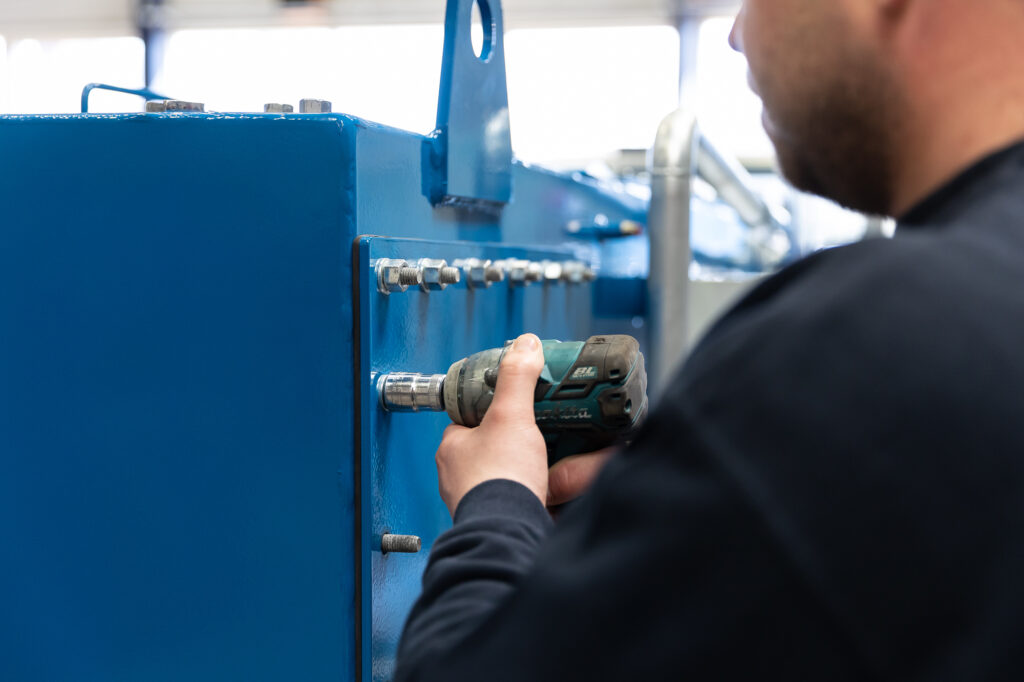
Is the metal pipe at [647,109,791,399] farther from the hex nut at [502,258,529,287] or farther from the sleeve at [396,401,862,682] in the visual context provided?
the sleeve at [396,401,862,682]

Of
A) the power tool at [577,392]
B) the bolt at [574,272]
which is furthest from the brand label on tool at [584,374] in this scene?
the bolt at [574,272]

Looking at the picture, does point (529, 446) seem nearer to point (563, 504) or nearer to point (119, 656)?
point (563, 504)

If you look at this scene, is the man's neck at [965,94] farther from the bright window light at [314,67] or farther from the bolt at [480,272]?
the bright window light at [314,67]

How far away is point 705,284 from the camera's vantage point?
2.12 metres

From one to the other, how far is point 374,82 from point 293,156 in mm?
6355

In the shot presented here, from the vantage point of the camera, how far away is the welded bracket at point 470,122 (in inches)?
42.9

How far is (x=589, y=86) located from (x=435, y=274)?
6171 mm

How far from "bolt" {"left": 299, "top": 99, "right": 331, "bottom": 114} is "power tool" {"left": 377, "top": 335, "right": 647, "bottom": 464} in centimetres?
27

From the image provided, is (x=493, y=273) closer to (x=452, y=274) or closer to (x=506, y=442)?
(x=452, y=274)

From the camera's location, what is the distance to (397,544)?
3.05 ft

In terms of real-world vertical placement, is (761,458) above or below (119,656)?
above

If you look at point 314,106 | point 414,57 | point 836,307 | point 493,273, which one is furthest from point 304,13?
point 836,307

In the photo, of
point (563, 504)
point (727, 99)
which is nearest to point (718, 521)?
point (563, 504)

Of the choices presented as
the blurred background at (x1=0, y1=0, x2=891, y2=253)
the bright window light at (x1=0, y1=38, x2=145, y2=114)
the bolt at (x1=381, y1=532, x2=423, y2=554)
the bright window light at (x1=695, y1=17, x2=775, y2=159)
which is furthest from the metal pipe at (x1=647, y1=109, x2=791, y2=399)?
the bright window light at (x1=0, y1=38, x2=145, y2=114)
